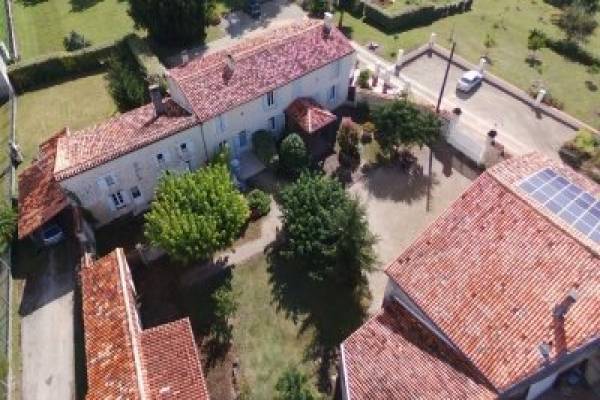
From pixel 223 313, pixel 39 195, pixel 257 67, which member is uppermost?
pixel 257 67

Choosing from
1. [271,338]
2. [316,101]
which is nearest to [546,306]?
[271,338]

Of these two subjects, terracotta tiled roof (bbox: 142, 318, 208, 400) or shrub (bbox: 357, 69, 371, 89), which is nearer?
terracotta tiled roof (bbox: 142, 318, 208, 400)

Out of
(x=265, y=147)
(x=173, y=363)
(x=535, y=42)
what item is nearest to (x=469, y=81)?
(x=535, y=42)

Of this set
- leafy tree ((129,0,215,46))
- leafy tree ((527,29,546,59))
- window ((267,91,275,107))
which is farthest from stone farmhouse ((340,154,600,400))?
leafy tree ((129,0,215,46))

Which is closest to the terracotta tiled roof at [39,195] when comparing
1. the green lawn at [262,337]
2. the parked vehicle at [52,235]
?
the parked vehicle at [52,235]

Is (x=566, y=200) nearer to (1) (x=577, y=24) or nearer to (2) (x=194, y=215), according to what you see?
(2) (x=194, y=215)

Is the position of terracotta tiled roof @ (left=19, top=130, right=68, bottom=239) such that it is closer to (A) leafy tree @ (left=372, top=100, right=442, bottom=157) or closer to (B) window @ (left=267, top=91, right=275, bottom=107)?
(B) window @ (left=267, top=91, right=275, bottom=107)
